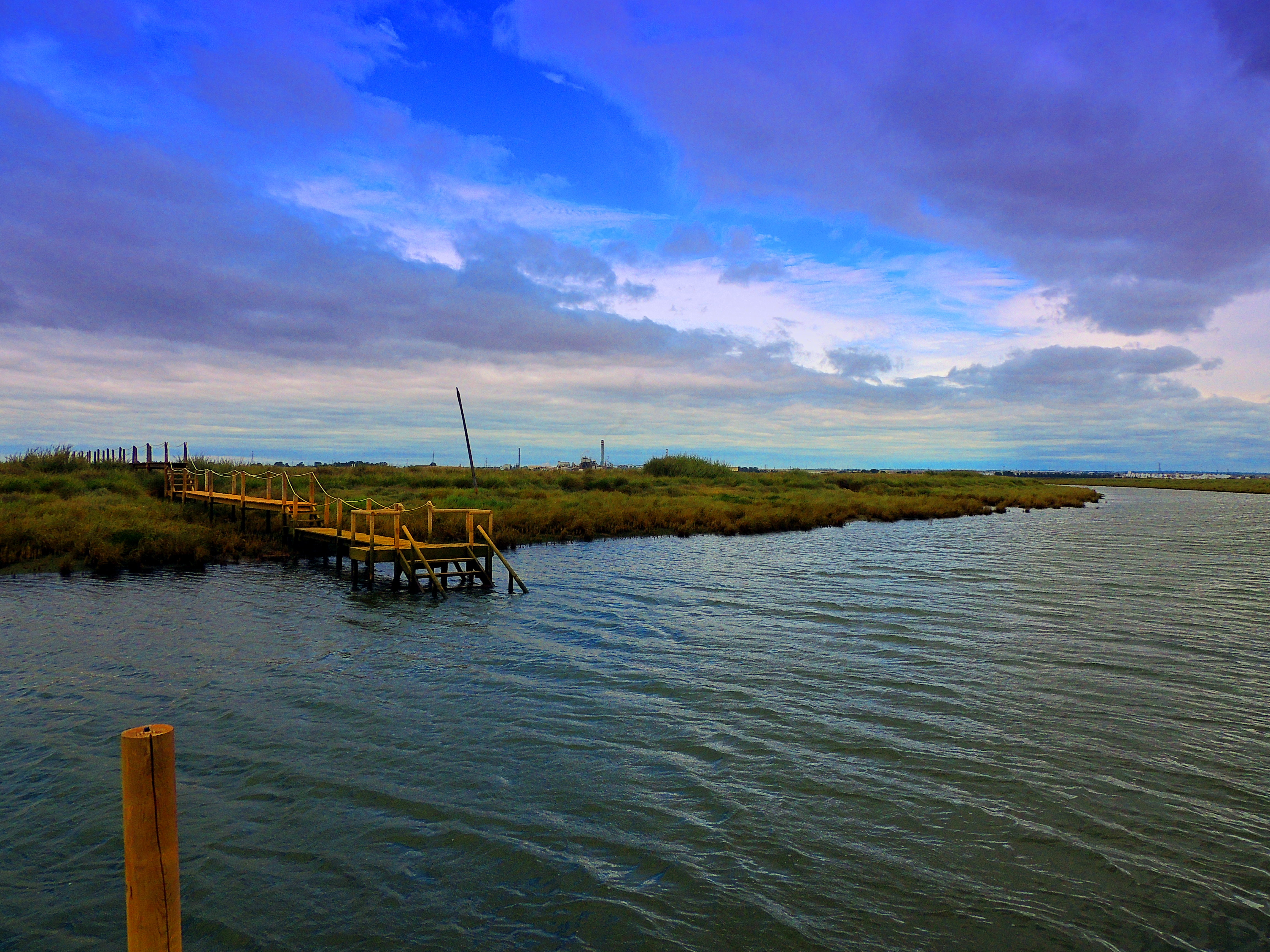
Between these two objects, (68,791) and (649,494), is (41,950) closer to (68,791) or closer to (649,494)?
(68,791)

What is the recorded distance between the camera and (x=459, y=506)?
34.3m

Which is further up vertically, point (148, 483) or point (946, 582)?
point (148, 483)

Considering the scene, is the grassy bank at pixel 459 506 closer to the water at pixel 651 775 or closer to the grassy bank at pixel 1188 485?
the water at pixel 651 775

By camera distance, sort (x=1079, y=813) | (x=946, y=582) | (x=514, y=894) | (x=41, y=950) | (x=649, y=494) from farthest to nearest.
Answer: (x=649, y=494) < (x=946, y=582) < (x=1079, y=813) < (x=514, y=894) < (x=41, y=950)

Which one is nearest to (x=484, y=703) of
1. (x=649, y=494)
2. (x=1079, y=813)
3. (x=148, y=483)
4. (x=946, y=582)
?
(x=1079, y=813)

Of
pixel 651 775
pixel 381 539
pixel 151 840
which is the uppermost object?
pixel 381 539

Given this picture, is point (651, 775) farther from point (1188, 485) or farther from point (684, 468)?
point (1188, 485)

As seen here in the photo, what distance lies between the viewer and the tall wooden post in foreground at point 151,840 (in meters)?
3.56

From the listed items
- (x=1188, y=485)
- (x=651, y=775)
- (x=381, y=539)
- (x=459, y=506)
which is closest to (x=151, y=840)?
(x=651, y=775)

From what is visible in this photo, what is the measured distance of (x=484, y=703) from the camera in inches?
400

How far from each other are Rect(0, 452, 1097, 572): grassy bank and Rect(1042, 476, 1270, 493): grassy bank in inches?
2677

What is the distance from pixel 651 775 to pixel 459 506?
27.6 meters

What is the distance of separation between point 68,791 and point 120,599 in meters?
11.3

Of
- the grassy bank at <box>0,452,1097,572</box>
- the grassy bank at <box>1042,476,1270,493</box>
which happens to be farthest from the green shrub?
the grassy bank at <box>1042,476,1270,493</box>
